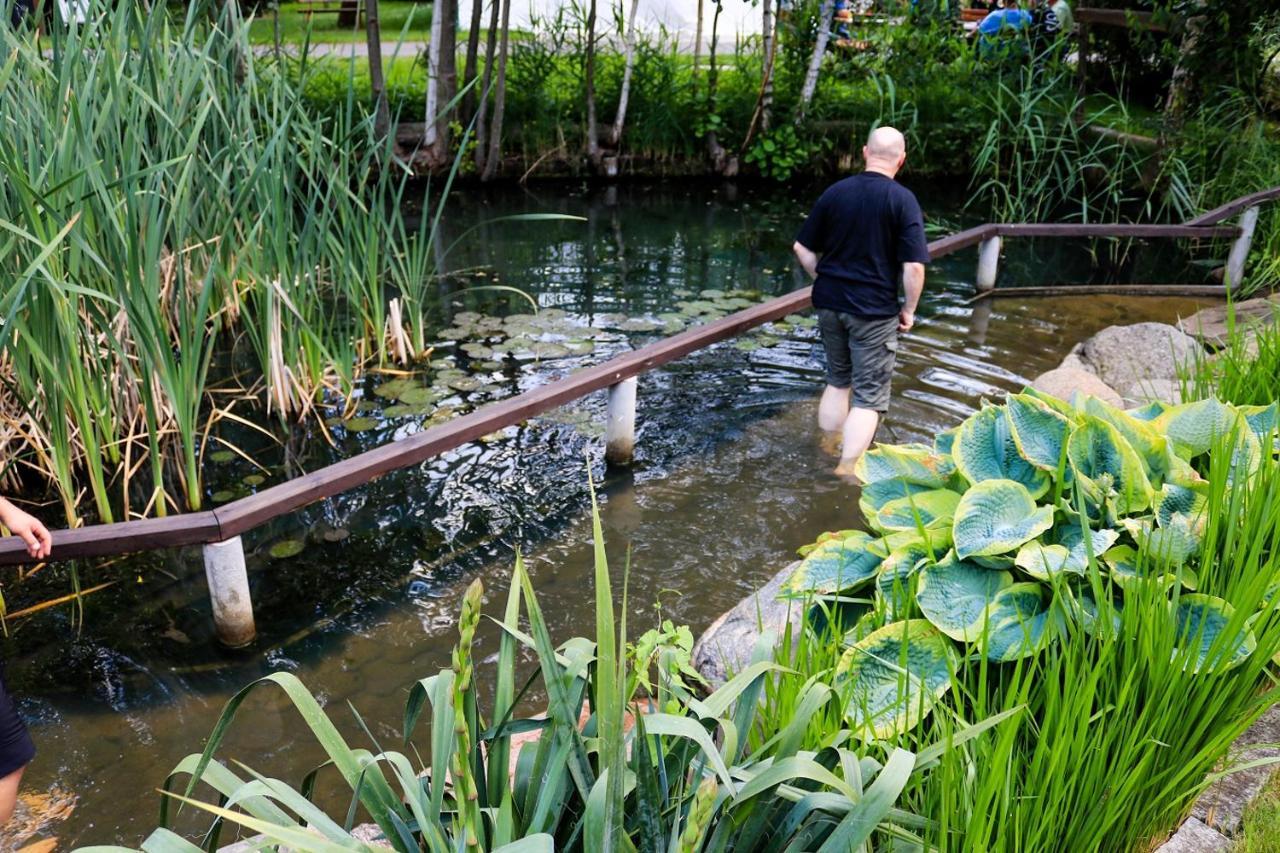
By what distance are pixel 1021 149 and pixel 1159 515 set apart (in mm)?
8902

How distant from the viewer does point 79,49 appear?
3.63 metres

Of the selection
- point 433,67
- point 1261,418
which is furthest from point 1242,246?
point 433,67

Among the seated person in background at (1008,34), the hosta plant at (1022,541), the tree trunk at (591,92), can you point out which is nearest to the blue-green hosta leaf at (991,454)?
the hosta plant at (1022,541)

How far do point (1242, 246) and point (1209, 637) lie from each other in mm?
6390

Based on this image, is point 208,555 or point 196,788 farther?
point 208,555

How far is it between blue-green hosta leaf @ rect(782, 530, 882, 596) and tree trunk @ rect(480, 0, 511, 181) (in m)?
8.35

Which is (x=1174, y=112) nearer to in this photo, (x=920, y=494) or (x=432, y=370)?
(x=432, y=370)

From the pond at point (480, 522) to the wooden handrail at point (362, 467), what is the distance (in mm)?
384

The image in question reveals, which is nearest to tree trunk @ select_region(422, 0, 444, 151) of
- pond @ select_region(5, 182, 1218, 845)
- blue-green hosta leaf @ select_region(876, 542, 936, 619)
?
pond @ select_region(5, 182, 1218, 845)

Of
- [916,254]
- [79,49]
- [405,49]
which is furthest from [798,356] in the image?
[405,49]

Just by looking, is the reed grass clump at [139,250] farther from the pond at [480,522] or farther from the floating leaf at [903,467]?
the floating leaf at [903,467]

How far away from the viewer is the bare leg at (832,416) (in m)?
5.24

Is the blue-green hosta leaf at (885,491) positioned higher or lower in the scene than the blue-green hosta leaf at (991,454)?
lower

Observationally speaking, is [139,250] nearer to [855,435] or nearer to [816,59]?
[855,435]
